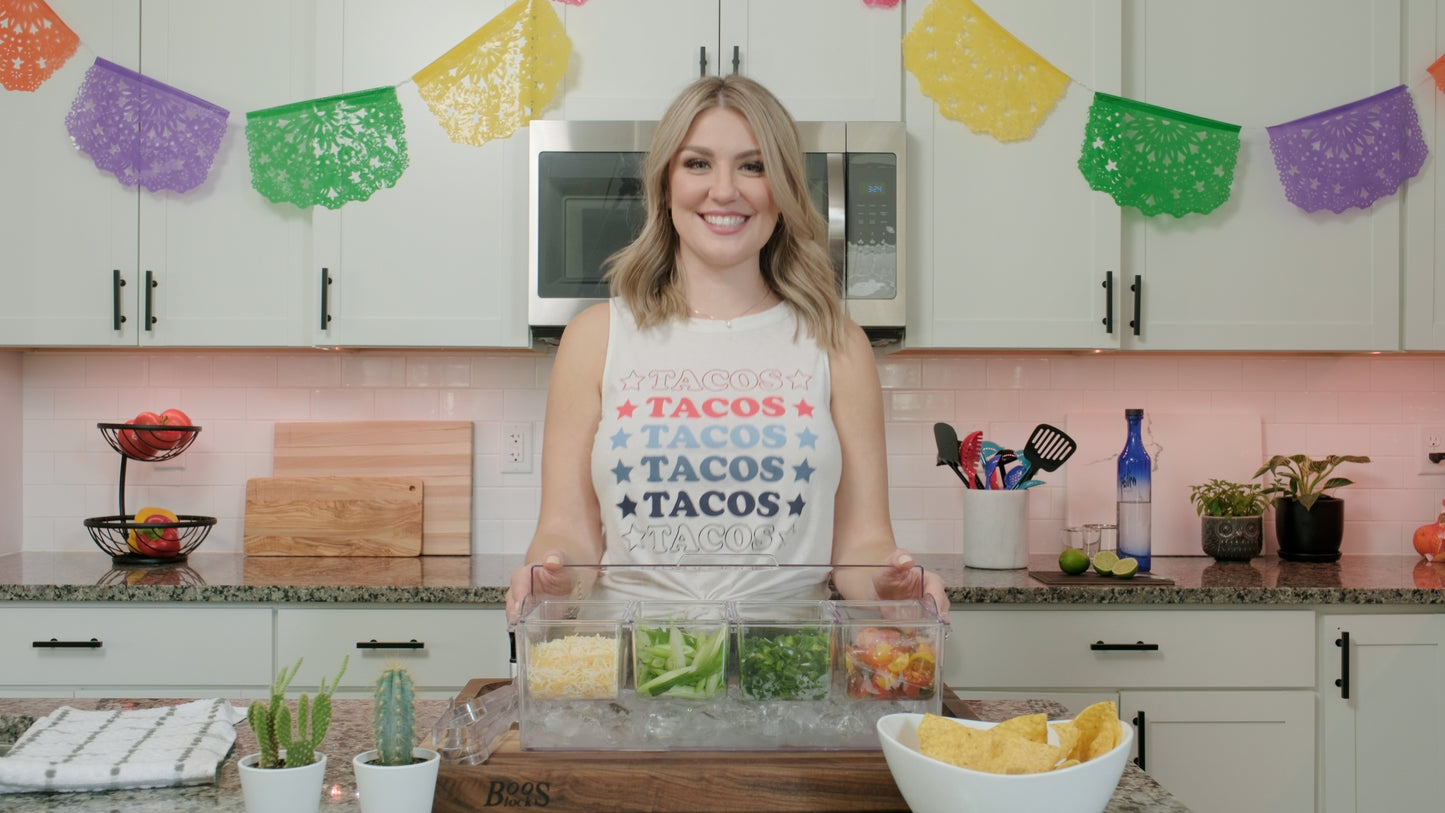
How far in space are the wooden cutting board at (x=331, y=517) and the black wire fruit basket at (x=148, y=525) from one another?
0.45 feet

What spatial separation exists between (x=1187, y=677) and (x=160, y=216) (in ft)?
8.46

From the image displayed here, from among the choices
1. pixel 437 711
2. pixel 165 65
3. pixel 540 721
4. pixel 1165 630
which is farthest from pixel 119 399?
pixel 1165 630

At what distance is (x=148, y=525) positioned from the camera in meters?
2.69

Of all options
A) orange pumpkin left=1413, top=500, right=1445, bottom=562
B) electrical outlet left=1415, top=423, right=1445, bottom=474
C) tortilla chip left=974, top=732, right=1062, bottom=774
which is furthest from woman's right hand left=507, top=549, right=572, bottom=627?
electrical outlet left=1415, top=423, right=1445, bottom=474

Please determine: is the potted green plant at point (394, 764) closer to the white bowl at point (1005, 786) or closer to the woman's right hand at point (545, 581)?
the woman's right hand at point (545, 581)

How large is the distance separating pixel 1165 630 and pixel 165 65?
104 inches

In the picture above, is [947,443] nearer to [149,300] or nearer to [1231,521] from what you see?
[1231,521]

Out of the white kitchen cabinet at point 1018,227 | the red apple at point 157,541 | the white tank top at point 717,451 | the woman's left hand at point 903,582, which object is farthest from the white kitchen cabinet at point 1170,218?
the red apple at point 157,541

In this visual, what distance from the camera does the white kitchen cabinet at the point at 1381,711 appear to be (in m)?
2.46

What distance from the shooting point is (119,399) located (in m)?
3.07

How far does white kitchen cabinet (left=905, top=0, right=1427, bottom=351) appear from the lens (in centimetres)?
272

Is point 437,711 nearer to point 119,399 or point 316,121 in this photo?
point 316,121

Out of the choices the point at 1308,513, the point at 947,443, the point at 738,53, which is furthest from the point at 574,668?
the point at 1308,513

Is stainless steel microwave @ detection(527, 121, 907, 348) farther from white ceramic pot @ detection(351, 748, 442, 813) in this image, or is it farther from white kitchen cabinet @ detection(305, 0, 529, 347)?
white ceramic pot @ detection(351, 748, 442, 813)
